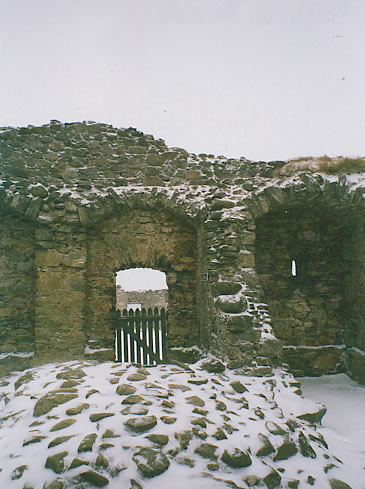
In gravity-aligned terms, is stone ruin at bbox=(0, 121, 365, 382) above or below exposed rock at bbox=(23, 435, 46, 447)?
above

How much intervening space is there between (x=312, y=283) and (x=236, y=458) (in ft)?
16.8

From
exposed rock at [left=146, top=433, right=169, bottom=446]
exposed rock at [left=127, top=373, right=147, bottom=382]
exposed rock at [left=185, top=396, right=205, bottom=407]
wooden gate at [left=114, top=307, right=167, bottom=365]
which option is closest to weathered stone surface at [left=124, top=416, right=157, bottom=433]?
exposed rock at [left=146, top=433, right=169, bottom=446]

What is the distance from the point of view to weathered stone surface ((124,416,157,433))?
269cm

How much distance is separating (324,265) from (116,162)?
16.0ft

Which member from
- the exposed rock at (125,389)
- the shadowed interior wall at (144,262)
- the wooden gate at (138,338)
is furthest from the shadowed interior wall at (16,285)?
the exposed rock at (125,389)

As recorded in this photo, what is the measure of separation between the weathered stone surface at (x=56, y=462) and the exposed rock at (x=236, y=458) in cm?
120

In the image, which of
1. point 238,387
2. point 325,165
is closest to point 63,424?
point 238,387

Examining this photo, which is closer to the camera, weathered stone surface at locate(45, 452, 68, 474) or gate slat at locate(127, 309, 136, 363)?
weathered stone surface at locate(45, 452, 68, 474)

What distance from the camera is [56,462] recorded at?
229cm

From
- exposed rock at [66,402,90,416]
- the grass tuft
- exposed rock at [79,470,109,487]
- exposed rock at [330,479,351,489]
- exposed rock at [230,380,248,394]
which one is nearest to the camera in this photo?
exposed rock at [79,470,109,487]

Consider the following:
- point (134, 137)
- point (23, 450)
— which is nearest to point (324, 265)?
point (134, 137)

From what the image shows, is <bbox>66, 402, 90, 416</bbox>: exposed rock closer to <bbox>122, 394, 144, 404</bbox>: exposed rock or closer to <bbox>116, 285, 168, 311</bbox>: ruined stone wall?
<bbox>122, 394, 144, 404</bbox>: exposed rock

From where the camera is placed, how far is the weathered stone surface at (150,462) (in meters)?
2.28

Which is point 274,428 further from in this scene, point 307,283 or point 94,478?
point 307,283
